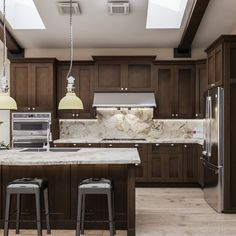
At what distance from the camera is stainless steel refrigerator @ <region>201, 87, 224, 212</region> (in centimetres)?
522

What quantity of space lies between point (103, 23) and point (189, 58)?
83.6 inches

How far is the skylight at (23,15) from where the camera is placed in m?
6.80

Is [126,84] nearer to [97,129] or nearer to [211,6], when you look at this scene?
[97,129]

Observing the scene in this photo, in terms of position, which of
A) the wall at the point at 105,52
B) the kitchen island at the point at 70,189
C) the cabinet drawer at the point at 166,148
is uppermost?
the wall at the point at 105,52

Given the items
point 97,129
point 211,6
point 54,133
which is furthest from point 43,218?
point 211,6

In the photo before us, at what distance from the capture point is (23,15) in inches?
273

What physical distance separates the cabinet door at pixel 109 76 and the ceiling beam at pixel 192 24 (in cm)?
135

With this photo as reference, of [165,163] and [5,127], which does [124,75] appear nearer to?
[165,163]

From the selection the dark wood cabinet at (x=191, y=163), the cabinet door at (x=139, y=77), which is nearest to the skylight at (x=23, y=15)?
the cabinet door at (x=139, y=77)

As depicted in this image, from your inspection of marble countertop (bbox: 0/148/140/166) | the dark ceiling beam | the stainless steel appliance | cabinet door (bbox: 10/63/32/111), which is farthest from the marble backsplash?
marble countertop (bbox: 0/148/140/166)

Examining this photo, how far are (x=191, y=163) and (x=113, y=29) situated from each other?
306 centimetres

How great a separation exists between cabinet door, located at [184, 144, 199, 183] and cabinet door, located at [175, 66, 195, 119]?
703mm

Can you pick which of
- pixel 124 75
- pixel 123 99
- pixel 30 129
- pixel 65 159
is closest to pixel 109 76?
pixel 124 75

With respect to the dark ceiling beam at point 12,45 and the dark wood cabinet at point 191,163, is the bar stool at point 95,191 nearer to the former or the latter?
the dark wood cabinet at point 191,163
